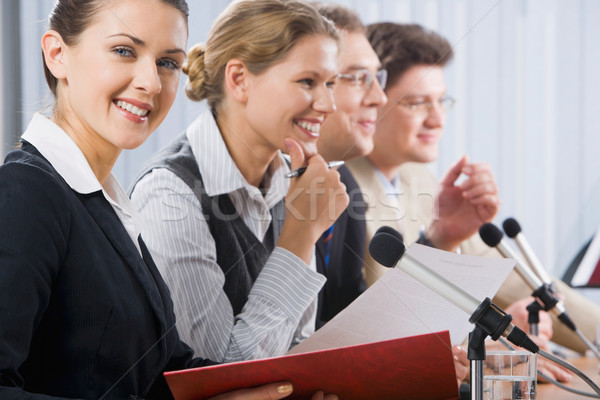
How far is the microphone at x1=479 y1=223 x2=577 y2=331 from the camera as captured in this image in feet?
2.78

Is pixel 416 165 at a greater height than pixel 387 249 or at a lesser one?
lesser

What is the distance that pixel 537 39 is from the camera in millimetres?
1778

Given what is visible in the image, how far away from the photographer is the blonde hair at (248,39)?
0.99 meters

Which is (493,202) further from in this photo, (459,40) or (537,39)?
(537,39)

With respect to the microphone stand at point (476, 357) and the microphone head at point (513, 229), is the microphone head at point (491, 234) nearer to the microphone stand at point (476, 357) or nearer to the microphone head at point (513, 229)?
the microphone head at point (513, 229)

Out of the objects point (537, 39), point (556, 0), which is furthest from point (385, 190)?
point (556, 0)

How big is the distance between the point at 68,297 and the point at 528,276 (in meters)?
0.65

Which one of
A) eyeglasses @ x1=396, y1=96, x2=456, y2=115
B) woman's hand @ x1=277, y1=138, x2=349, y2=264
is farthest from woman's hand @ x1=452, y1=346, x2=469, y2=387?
eyeglasses @ x1=396, y1=96, x2=456, y2=115

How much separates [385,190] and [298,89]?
0.50 meters

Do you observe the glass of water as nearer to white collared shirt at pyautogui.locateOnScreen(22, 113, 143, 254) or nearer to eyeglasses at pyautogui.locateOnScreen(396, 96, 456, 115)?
white collared shirt at pyautogui.locateOnScreen(22, 113, 143, 254)

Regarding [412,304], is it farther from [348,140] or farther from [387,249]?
[348,140]

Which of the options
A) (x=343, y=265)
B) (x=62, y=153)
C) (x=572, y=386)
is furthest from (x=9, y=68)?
(x=572, y=386)

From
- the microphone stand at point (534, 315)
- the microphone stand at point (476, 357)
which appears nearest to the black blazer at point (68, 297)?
the microphone stand at point (476, 357)

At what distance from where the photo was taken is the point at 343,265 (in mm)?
1209
